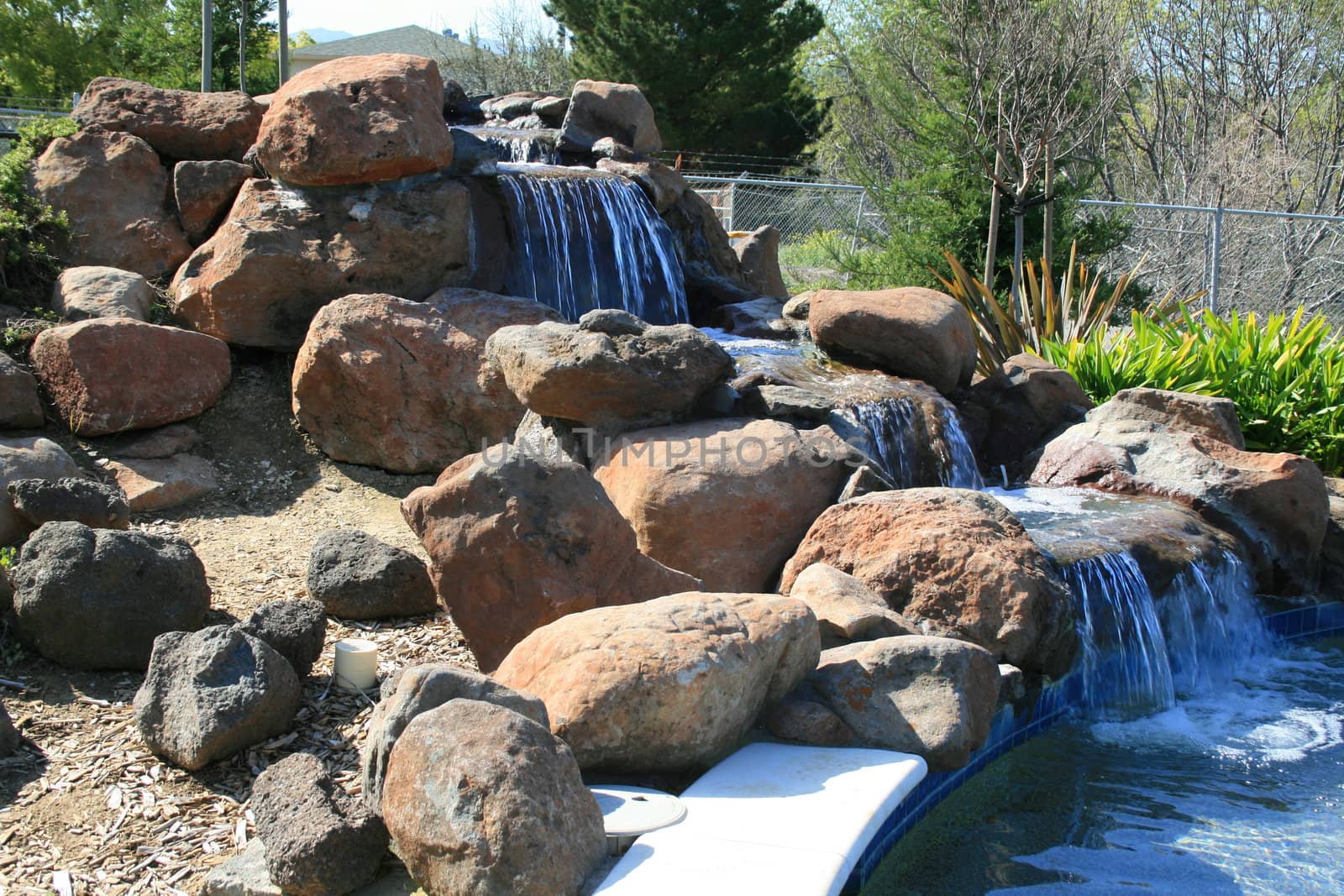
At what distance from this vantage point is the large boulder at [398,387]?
20.0 ft

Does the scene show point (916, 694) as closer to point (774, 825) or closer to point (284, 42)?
point (774, 825)

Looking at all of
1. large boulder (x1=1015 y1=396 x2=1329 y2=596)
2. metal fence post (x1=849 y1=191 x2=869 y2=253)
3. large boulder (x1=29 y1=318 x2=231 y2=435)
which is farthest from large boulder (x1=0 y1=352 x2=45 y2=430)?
metal fence post (x1=849 y1=191 x2=869 y2=253)

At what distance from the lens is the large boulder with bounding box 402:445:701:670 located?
3984mm

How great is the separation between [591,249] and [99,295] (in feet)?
10.2

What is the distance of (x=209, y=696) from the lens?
10.8 ft

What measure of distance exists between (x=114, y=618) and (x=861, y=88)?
20.2 m

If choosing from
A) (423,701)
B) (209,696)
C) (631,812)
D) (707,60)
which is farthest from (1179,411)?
(707,60)

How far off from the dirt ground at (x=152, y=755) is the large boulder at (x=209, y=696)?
0.08 m

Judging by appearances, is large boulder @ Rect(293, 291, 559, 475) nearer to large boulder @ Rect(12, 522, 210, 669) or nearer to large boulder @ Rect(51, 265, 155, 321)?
large boulder @ Rect(51, 265, 155, 321)

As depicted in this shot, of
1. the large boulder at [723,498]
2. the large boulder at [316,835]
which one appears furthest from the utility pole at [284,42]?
the large boulder at [316,835]

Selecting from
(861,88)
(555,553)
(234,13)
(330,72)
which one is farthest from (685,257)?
(234,13)

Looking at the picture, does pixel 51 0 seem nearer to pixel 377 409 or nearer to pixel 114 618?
pixel 377 409

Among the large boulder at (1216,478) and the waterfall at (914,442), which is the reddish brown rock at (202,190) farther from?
the large boulder at (1216,478)

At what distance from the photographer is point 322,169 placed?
668cm
